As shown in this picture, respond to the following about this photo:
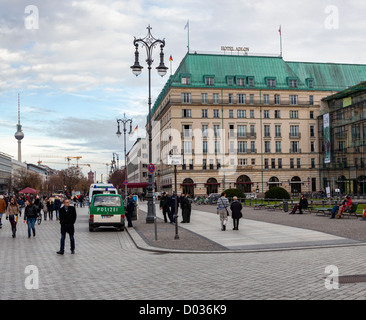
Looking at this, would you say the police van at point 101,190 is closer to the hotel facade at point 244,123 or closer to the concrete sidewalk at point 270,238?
the concrete sidewalk at point 270,238

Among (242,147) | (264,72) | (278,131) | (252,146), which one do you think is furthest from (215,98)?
(278,131)

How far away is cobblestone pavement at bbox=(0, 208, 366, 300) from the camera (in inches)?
320

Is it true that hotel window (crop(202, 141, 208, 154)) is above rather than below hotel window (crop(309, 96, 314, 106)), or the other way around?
below

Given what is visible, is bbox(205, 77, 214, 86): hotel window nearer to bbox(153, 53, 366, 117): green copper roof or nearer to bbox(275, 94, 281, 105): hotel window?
bbox(153, 53, 366, 117): green copper roof

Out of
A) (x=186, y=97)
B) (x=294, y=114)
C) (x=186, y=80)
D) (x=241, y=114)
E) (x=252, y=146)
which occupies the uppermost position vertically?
(x=186, y=80)

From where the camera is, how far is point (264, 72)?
283ft

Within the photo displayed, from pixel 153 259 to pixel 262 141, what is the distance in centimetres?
7283

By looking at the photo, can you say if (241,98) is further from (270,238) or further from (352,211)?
(270,238)

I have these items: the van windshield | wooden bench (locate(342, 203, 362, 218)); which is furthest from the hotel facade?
the van windshield

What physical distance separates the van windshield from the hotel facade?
55.3 metres

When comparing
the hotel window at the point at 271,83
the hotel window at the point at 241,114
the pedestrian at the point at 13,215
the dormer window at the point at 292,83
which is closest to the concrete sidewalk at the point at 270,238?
the pedestrian at the point at 13,215

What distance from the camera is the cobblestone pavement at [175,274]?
26.7 ft
